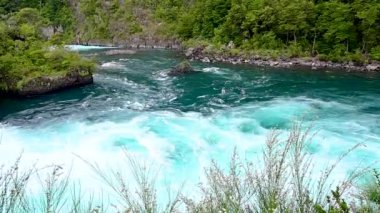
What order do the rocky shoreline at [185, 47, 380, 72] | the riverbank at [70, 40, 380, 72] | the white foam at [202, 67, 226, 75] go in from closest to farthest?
the white foam at [202, 67, 226, 75] → the rocky shoreline at [185, 47, 380, 72] → the riverbank at [70, 40, 380, 72]

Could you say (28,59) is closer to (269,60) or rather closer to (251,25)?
(269,60)

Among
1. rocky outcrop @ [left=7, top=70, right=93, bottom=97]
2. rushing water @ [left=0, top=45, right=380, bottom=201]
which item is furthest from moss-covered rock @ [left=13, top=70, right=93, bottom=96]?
rushing water @ [left=0, top=45, right=380, bottom=201]

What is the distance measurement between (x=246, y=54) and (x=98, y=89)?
1927cm

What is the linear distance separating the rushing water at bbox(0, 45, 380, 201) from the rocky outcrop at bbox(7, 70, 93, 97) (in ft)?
2.69

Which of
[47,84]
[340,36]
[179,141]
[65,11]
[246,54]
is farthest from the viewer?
[65,11]

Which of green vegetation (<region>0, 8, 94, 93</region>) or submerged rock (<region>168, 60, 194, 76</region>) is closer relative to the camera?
green vegetation (<region>0, 8, 94, 93</region>)

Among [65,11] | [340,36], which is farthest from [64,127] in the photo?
Result: [65,11]

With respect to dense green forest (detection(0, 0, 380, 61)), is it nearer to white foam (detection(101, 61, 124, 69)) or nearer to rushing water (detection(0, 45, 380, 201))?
rushing water (detection(0, 45, 380, 201))

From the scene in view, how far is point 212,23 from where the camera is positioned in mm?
54156

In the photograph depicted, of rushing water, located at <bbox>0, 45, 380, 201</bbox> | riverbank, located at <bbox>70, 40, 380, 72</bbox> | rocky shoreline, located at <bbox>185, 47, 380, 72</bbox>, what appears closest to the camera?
rushing water, located at <bbox>0, 45, 380, 201</bbox>

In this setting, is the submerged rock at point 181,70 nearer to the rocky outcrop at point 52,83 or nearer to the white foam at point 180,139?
the rocky outcrop at point 52,83

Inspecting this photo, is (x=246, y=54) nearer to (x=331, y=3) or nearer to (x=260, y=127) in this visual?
(x=331, y=3)

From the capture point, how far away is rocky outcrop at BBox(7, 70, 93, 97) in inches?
1025

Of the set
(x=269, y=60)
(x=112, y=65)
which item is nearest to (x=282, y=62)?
(x=269, y=60)
